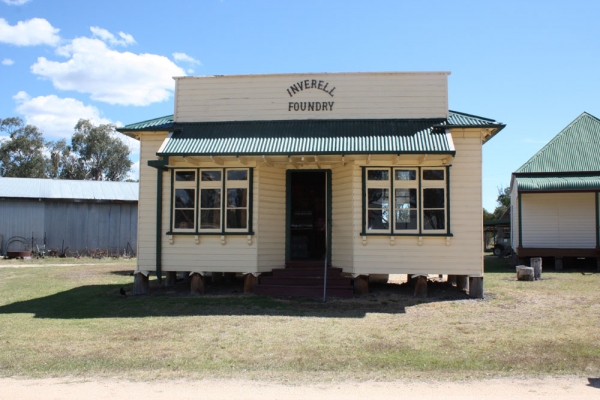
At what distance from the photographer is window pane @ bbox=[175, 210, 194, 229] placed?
1365 cm

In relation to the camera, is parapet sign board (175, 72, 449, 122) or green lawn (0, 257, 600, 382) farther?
parapet sign board (175, 72, 449, 122)

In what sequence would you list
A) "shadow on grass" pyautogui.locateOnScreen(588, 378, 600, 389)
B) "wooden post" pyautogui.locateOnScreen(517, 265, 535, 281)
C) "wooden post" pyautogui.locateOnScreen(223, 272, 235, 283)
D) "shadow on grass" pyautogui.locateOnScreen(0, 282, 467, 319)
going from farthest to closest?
1. "wooden post" pyautogui.locateOnScreen(517, 265, 535, 281)
2. "wooden post" pyautogui.locateOnScreen(223, 272, 235, 283)
3. "shadow on grass" pyautogui.locateOnScreen(0, 282, 467, 319)
4. "shadow on grass" pyautogui.locateOnScreen(588, 378, 600, 389)

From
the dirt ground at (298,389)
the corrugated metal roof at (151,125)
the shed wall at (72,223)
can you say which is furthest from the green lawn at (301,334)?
the shed wall at (72,223)

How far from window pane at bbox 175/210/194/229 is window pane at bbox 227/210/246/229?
0.97m

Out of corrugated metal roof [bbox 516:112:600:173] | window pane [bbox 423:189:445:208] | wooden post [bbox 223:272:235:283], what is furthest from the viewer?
corrugated metal roof [bbox 516:112:600:173]

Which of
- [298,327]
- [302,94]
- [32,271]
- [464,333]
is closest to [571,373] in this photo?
[464,333]

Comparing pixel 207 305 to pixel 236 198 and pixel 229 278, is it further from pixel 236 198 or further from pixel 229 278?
pixel 229 278

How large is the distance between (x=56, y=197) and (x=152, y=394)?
26.9m

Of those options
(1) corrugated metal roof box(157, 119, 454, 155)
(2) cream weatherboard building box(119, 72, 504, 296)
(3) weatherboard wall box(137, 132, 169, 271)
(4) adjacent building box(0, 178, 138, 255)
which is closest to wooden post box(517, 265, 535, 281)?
(2) cream weatherboard building box(119, 72, 504, 296)

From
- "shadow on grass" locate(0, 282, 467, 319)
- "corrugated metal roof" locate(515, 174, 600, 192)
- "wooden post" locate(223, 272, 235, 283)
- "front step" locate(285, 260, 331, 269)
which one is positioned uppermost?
"corrugated metal roof" locate(515, 174, 600, 192)

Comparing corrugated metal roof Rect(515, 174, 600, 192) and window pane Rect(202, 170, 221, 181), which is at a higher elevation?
corrugated metal roof Rect(515, 174, 600, 192)

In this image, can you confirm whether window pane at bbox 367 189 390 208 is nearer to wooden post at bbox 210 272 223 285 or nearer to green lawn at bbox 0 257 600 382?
green lawn at bbox 0 257 600 382

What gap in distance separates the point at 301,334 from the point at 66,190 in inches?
1042

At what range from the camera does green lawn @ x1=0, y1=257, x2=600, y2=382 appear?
729 centimetres
